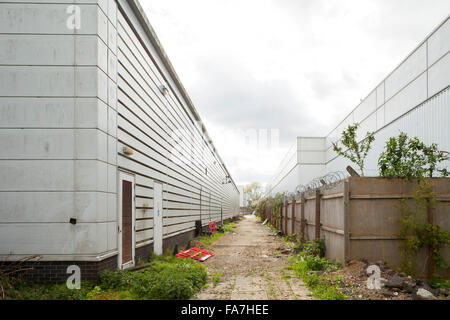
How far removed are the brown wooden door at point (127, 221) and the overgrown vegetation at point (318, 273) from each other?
354 centimetres

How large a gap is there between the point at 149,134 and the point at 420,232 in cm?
629

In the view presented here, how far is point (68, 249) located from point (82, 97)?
242 centimetres

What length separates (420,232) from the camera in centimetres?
656

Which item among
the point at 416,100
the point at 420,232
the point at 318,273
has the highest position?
the point at 416,100

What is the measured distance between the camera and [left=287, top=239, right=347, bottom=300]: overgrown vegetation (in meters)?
5.52

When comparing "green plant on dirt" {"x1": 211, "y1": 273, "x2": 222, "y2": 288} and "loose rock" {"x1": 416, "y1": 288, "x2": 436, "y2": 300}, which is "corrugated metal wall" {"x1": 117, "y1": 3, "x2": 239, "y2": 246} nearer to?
"green plant on dirt" {"x1": 211, "y1": 273, "x2": 222, "y2": 288}

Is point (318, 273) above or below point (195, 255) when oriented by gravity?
above

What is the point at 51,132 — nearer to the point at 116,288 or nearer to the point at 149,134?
the point at 116,288

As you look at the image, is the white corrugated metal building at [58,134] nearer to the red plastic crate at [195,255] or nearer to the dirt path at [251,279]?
the dirt path at [251,279]

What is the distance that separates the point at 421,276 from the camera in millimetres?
6586

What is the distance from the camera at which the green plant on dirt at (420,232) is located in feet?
21.2

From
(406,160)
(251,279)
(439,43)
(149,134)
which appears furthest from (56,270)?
(439,43)
